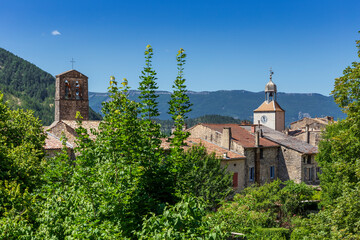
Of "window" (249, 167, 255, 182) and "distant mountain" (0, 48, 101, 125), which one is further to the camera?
"distant mountain" (0, 48, 101, 125)

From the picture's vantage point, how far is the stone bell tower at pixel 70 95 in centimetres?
4206

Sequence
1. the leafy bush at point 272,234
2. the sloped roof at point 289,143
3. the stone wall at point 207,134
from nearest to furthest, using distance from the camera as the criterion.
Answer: the leafy bush at point 272,234
the stone wall at point 207,134
the sloped roof at point 289,143

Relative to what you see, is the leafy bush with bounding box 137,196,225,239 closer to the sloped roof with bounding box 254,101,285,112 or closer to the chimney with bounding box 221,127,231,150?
the chimney with bounding box 221,127,231,150

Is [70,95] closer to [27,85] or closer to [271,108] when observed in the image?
[271,108]

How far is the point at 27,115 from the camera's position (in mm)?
18594

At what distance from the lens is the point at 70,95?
43.0 meters

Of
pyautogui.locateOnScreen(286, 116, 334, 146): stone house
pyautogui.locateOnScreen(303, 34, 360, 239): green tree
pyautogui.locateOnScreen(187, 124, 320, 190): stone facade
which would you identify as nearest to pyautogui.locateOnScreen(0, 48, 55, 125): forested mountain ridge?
pyautogui.locateOnScreen(286, 116, 334, 146): stone house

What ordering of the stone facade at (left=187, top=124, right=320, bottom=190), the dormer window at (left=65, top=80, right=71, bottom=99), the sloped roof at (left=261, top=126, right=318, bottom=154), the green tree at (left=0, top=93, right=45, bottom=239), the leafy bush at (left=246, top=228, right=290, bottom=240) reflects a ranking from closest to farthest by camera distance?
1. the green tree at (left=0, top=93, right=45, bottom=239)
2. the leafy bush at (left=246, top=228, right=290, bottom=240)
3. the stone facade at (left=187, top=124, right=320, bottom=190)
4. the dormer window at (left=65, top=80, right=71, bottom=99)
5. the sloped roof at (left=261, top=126, right=318, bottom=154)

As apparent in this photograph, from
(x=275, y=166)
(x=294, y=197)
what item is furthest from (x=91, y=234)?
(x=275, y=166)

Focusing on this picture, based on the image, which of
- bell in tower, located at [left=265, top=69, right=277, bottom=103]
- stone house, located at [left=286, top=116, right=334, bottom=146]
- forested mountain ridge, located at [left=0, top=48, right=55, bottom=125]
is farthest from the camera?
forested mountain ridge, located at [left=0, top=48, right=55, bottom=125]

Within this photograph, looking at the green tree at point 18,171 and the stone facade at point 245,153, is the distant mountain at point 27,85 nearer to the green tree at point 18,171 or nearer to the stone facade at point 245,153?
the stone facade at point 245,153

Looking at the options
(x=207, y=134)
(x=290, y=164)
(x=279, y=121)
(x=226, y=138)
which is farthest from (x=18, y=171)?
(x=279, y=121)

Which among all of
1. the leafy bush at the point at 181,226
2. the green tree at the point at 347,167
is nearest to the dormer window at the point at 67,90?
the green tree at the point at 347,167

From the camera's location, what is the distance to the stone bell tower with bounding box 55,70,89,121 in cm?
4206
